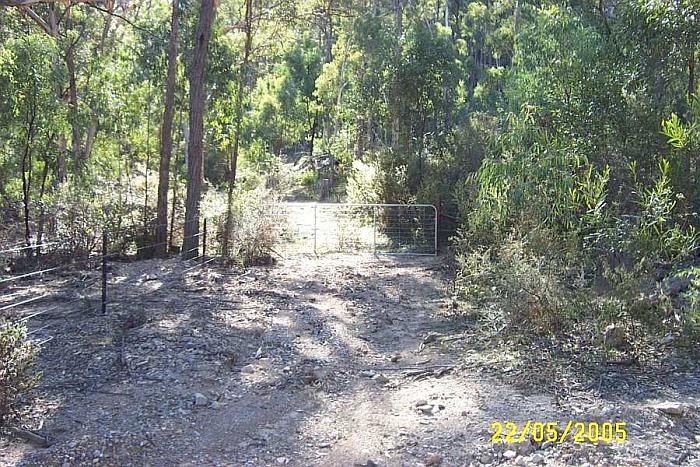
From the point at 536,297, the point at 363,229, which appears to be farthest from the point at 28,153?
the point at 536,297

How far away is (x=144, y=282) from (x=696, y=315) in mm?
8416

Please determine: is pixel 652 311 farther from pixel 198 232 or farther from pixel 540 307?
pixel 198 232

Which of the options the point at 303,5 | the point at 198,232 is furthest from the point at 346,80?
the point at 198,232

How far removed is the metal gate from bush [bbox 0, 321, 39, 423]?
944cm

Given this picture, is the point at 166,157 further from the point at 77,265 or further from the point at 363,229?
the point at 363,229

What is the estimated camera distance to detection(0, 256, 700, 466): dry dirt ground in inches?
183

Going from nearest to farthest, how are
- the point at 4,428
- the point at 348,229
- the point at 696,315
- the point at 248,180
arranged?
the point at 4,428 → the point at 696,315 → the point at 348,229 → the point at 248,180

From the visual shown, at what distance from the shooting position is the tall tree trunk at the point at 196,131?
13.3m

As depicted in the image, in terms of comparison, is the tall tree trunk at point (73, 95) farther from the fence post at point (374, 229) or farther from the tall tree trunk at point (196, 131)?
the fence post at point (374, 229)

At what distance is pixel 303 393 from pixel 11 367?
2462 mm

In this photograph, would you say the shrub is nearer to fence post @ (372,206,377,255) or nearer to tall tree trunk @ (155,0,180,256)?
tall tree trunk @ (155,0,180,256)

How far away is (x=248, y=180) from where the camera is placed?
16703 millimetres

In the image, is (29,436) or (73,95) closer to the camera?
(29,436)

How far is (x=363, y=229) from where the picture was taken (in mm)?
15711
